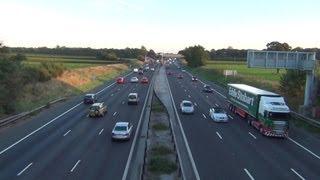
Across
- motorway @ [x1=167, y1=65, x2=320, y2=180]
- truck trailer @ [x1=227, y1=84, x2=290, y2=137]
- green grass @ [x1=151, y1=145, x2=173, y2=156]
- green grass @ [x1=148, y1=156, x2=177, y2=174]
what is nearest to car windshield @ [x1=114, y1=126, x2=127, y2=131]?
green grass @ [x1=151, y1=145, x2=173, y2=156]

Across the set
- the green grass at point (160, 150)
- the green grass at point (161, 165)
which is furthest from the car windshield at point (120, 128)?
the green grass at point (161, 165)

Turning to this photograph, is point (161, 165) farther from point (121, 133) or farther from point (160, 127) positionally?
point (160, 127)

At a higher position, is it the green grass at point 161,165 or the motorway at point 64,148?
the green grass at point 161,165

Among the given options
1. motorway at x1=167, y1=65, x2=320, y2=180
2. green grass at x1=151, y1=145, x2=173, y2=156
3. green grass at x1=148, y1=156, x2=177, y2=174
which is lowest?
Answer: motorway at x1=167, y1=65, x2=320, y2=180

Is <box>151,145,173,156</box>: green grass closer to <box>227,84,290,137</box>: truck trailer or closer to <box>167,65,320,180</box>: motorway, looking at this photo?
<box>167,65,320,180</box>: motorway

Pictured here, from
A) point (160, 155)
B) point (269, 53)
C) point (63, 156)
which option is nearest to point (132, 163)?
point (160, 155)

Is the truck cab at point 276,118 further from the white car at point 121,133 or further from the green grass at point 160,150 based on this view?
the white car at point 121,133
